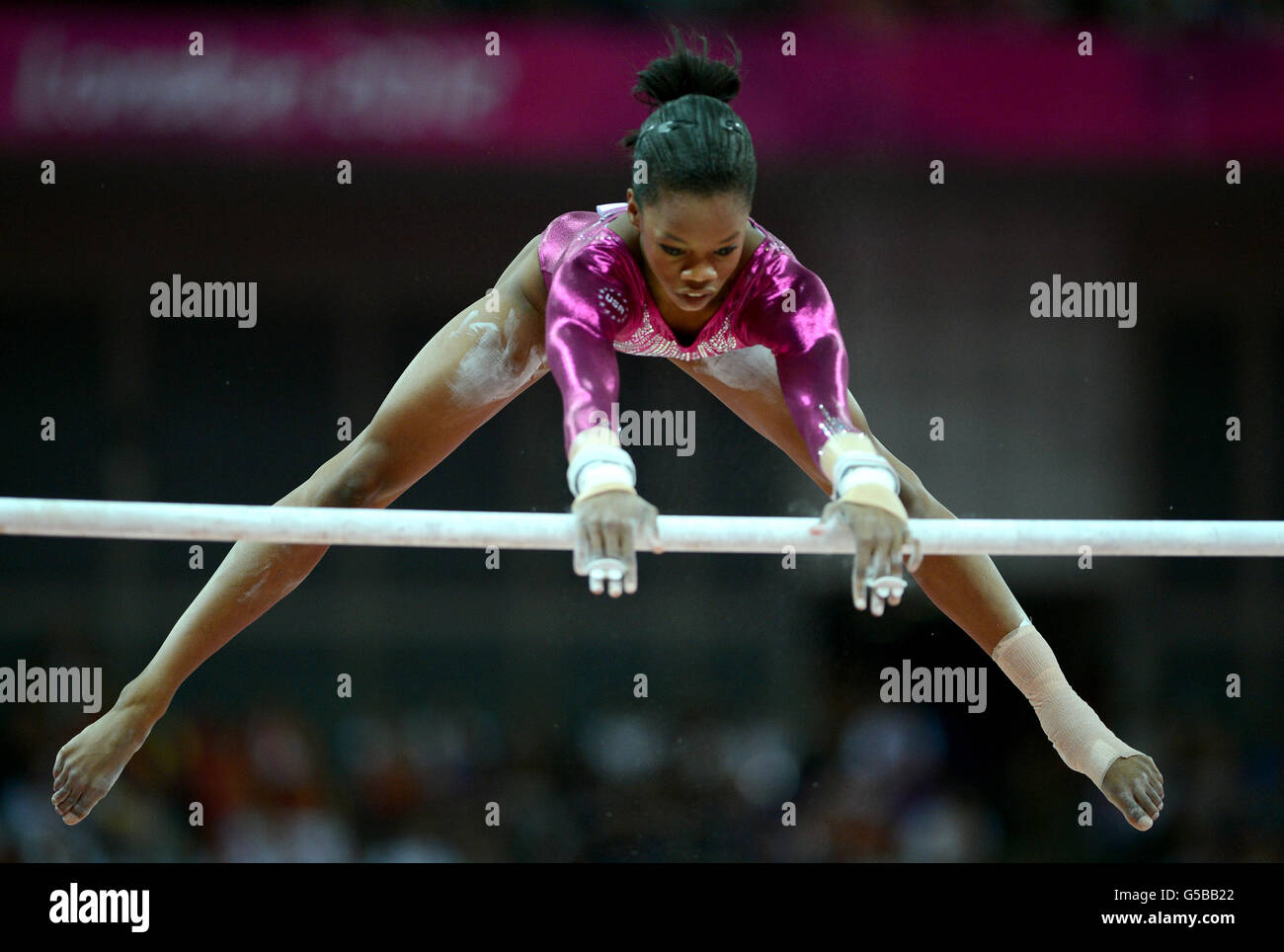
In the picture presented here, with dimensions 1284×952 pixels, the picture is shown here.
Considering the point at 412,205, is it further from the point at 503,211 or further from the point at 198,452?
the point at 198,452

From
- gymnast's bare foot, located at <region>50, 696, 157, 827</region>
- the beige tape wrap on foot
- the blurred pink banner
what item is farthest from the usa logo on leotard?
the blurred pink banner

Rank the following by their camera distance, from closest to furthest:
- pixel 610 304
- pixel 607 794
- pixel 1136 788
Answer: pixel 610 304, pixel 1136 788, pixel 607 794

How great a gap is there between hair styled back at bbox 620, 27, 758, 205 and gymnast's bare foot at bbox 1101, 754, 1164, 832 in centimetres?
118

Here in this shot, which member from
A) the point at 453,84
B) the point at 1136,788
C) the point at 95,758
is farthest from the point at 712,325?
the point at 453,84

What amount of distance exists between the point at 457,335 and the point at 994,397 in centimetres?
251

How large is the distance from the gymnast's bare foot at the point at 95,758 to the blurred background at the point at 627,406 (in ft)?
5.22

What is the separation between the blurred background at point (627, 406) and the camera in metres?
3.99

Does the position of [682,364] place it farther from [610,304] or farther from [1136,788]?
[1136,788]

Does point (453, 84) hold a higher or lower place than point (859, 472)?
higher

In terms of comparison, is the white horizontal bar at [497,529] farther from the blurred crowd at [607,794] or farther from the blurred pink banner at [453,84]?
the blurred pink banner at [453,84]

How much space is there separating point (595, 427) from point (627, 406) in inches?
85.2

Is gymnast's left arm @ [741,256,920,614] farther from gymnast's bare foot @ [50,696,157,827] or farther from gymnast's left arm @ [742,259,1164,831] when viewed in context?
gymnast's bare foot @ [50,696,157,827]

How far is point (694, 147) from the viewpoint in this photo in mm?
1944

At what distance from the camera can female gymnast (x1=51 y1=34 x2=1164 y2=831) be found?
74.4 inches
